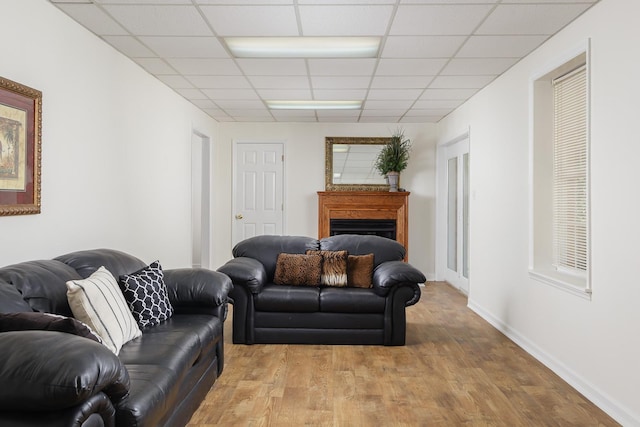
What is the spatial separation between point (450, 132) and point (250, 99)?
277 cm

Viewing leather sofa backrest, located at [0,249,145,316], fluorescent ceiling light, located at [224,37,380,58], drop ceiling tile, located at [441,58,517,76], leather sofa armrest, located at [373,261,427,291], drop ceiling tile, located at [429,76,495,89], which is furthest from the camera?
drop ceiling tile, located at [429,76,495,89]

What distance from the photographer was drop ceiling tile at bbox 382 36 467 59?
12.9ft

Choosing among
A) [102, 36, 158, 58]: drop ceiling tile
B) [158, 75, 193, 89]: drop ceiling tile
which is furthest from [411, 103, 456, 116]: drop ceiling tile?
[102, 36, 158, 58]: drop ceiling tile

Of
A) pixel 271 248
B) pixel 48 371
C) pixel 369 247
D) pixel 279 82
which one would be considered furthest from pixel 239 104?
pixel 48 371

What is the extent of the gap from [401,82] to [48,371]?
4509mm

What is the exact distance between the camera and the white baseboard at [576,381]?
2879 mm

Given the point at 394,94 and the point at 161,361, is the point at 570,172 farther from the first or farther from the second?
the point at 161,361

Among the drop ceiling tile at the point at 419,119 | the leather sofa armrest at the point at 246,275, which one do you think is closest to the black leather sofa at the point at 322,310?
the leather sofa armrest at the point at 246,275

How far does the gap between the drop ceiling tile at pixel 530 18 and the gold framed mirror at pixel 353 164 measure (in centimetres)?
427

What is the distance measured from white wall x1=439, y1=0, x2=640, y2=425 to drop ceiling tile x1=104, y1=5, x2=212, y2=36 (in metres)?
2.59

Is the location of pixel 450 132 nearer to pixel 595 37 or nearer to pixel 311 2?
pixel 595 37

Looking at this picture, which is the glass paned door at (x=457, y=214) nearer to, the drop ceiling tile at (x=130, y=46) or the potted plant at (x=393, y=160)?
the potted plant at (x=393, y=160)

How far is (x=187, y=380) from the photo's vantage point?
2.74 meters

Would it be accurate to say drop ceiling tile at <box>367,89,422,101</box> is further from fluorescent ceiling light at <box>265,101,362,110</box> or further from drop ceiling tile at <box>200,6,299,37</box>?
drop ceiling tile at <box>200,6,299,37</box>
